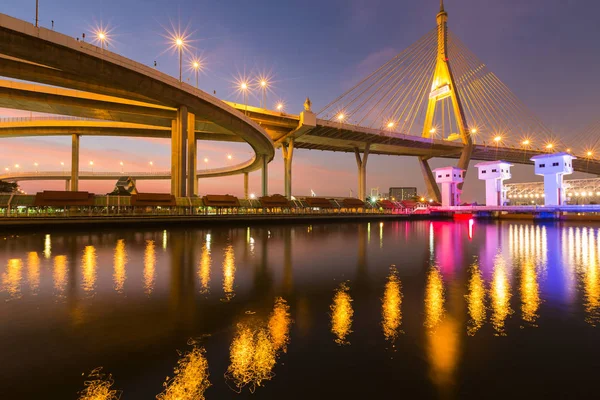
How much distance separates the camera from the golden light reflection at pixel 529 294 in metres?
4.36

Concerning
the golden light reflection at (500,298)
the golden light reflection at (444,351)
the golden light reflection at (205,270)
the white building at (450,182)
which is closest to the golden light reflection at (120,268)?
the golden light reflection at (205,270)

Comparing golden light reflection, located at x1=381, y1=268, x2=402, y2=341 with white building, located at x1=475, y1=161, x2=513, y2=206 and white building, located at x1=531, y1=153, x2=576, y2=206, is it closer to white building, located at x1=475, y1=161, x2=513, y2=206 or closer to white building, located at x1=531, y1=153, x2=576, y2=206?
white building, located at x1=531, y1=153, x2=576, y2=206

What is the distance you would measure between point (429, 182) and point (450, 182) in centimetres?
1782

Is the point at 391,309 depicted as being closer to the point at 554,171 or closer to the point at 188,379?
the point at 188,379

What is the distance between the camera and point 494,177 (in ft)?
137

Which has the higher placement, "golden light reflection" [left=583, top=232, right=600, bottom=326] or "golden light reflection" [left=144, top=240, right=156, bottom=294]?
"golden light reflection" [left=144, top=240, right=156, bottom=294]

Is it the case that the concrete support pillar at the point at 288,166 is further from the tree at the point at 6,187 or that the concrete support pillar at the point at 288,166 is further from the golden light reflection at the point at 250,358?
the tree at the point at 6,187

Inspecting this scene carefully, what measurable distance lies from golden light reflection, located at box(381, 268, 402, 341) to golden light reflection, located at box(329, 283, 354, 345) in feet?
1.51

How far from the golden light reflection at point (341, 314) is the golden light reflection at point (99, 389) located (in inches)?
85.6

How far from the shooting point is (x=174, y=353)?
3.14m

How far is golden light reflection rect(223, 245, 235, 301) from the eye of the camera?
17.9 ft

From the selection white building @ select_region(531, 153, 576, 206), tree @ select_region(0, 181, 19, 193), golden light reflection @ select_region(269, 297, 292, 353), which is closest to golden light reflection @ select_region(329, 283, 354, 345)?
golden light reflection @ select_region(269, 297, 292, 353)

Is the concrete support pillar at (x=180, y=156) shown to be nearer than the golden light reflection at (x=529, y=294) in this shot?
No

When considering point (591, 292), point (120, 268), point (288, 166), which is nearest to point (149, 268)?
point (120, 268)
